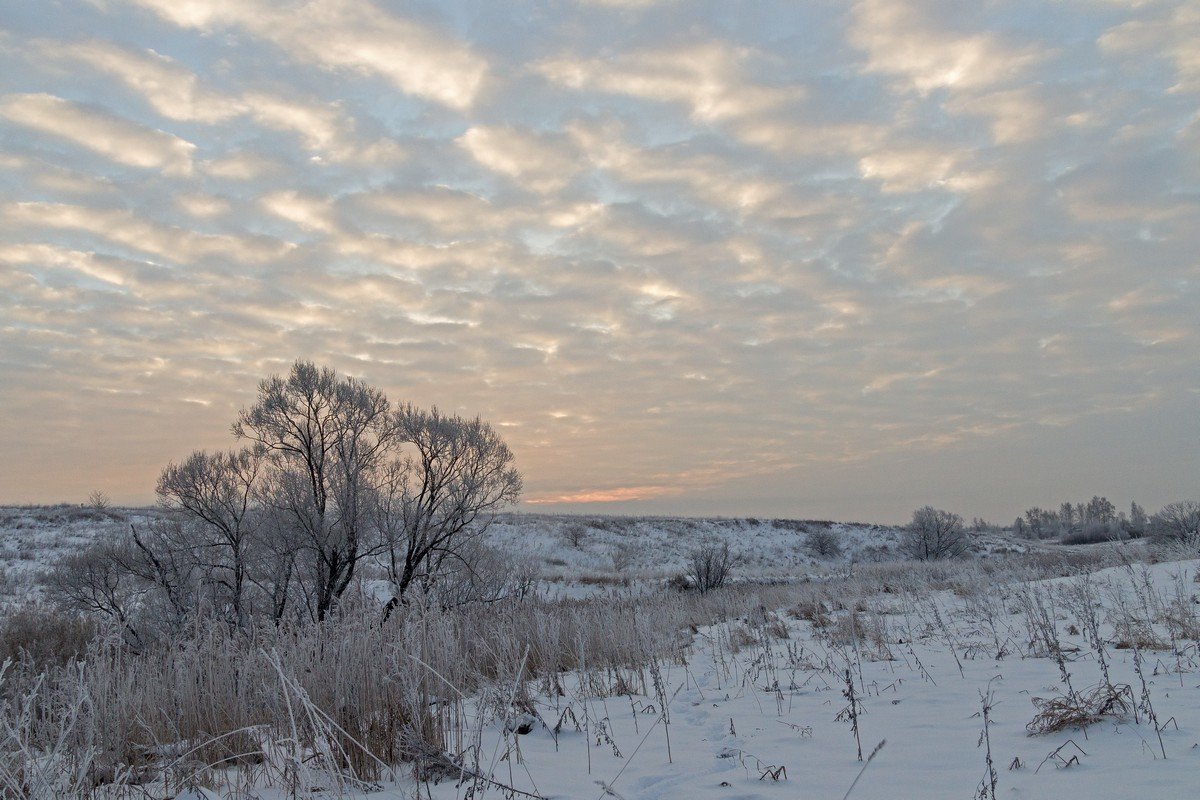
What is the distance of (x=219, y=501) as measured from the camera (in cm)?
2097

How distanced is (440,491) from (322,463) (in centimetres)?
374

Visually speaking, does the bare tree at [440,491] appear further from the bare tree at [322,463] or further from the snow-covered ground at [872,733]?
the snow-covered ground at [872,733]

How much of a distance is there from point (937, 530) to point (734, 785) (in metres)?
49.8

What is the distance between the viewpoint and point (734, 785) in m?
3.78

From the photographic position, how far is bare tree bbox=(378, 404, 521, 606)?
72.0 ft

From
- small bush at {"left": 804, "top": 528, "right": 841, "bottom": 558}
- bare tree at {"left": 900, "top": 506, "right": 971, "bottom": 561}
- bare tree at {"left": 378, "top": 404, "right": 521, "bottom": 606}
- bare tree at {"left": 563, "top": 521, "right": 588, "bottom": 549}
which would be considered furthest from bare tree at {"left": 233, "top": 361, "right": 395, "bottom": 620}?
small bush at {"left": 804, "top": 528, "right": 841, "bottom": 558}

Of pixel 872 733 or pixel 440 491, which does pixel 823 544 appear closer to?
pixel 440 491

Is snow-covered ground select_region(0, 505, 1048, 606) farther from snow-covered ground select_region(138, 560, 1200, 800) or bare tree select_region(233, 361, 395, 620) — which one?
snow-covered ground select_region(138, 560, 1200, 800)

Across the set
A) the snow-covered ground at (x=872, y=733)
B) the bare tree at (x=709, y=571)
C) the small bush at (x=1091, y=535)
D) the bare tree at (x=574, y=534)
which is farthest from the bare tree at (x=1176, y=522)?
the bare tree at (x=574, y=534)

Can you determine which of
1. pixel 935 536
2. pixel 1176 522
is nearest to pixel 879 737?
pixel 1176 522

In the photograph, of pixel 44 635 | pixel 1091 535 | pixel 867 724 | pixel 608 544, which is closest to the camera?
pixel 867 724

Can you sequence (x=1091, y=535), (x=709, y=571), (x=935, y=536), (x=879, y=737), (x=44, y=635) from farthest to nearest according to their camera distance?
(x=1091, y=535), (x=935, y=536), (x=709, y=571), (x=44, y=635), (x=879, y=737)

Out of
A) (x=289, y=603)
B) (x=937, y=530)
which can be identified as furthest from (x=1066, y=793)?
(x=937, y=530)

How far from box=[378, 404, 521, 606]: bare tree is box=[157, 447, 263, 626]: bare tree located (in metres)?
3.95
